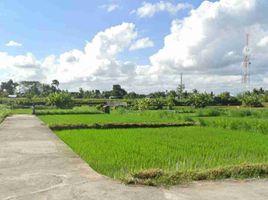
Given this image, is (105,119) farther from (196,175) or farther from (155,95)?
(155,95)

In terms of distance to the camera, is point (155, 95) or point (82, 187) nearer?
point (82, 187)

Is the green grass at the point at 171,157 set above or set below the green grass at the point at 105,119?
below

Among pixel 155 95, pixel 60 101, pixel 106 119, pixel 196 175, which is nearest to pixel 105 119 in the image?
pixel 106 119

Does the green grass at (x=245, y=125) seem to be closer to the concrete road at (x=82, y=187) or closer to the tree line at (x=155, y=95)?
the concrete road at (x=82, y=187)

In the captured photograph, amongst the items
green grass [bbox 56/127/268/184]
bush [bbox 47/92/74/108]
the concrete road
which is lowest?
green grass [bbox 56/127/268/184]

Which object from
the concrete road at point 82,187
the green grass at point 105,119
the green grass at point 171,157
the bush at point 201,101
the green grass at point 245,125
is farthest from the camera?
the bush at point 201,101

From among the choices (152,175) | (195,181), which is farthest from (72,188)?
(195,181)

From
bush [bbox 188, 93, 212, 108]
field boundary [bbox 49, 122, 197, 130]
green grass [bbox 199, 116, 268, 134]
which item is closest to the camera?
green grass [bbox 199, 116, 268, 134]

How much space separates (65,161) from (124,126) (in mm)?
14131

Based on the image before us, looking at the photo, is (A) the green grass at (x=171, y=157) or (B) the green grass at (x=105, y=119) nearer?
(A) the green grass at (x=171, y=157)

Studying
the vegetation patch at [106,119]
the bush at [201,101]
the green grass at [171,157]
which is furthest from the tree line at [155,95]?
the green grass at [171,157]

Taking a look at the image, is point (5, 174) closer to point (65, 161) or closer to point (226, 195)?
point (65, 161)

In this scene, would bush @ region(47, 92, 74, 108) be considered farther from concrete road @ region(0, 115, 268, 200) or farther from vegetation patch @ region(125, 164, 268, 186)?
vegetation patch @ region(125, 164, 268, 186)

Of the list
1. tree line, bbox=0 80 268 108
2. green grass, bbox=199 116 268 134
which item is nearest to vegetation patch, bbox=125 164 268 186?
green grass, bbox=199 116 268 134
